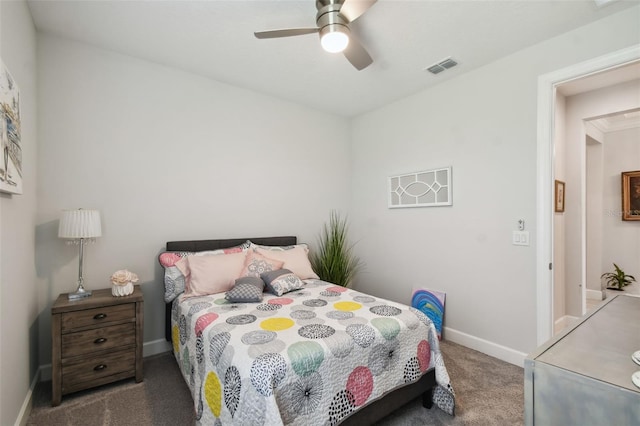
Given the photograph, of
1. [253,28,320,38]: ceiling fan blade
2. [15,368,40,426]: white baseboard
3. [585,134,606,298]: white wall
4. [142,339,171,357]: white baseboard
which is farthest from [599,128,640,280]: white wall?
[15,368,40,426]: white baseboard

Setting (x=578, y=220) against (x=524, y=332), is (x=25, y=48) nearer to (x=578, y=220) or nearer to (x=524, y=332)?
(x=524, y=332)

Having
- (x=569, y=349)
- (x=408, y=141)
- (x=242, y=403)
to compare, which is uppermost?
(x=408, y=141)

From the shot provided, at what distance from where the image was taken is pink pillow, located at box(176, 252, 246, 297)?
246 centimetres

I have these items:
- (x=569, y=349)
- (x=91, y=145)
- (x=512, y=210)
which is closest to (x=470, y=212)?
(x=512, y=210)

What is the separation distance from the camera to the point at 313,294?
8.14 ft

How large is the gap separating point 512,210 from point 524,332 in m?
1.05

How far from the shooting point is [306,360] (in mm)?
1433

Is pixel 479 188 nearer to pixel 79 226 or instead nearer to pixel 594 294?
pixel 594 294

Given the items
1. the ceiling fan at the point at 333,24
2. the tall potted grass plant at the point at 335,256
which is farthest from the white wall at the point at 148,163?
the ceiling fan at the point at 333,24

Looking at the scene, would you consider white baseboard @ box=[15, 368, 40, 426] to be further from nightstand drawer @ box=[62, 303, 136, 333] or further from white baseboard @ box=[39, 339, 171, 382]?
white baseboard @ box=[39, 339, 171, 382]

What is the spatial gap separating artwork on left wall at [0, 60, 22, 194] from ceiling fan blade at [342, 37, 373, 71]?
1915 millimetres

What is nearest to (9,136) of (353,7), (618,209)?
(353,7)

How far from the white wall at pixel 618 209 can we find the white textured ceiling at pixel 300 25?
263cm

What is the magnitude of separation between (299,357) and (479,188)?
92.4 inches
